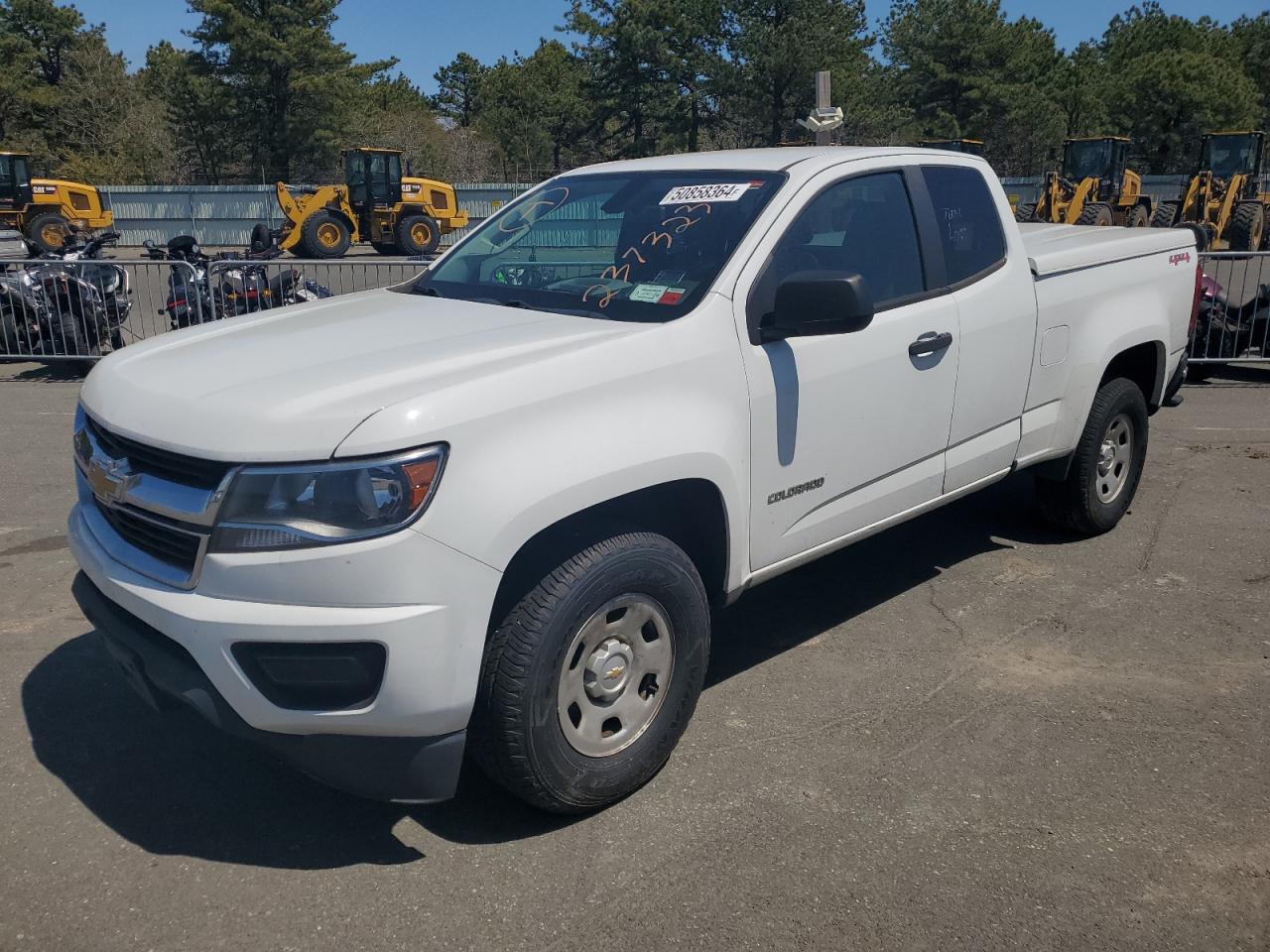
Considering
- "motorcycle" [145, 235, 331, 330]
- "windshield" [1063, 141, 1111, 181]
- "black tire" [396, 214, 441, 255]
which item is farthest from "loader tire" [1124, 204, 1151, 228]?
"motorcycle" [145, 235, 331, 330]

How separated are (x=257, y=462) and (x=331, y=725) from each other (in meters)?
0.68

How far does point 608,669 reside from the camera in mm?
3170

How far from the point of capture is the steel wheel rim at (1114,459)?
5.50 m

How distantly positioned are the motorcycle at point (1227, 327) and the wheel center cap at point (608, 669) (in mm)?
8646

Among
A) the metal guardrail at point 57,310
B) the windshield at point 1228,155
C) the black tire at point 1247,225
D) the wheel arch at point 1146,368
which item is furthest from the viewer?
the windshield at point 1228,155

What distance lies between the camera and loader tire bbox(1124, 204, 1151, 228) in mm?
25344

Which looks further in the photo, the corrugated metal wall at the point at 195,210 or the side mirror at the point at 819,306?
the corrugated metal wall at the point at 195,210

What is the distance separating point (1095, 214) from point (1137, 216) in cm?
270

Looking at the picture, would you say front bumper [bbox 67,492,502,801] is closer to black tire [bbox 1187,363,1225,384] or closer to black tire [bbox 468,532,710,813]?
black tire [bbox 468,532,710,813]

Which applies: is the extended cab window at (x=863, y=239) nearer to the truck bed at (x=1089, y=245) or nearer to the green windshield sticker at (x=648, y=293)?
the green windshield sticker at (x=648, y=293)

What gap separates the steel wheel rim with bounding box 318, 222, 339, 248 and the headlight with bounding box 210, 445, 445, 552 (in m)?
25.3

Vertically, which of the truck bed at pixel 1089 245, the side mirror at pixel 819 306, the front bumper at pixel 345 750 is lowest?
the front bumper at pixel 345 750

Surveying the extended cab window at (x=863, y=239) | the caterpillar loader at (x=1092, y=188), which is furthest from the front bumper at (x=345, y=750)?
→ the caterpillar loader at (x=1092, y=188)

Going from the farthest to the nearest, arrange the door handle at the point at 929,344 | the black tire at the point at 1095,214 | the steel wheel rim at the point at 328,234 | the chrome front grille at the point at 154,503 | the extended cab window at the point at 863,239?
the steel wheel rim at the point at 328,234 < the black tire at the point at 1095,214 < the door handle at the point at 929,344 < the extended cab window at the point at 863,239 < the chrome front grille at the point at 154,503
